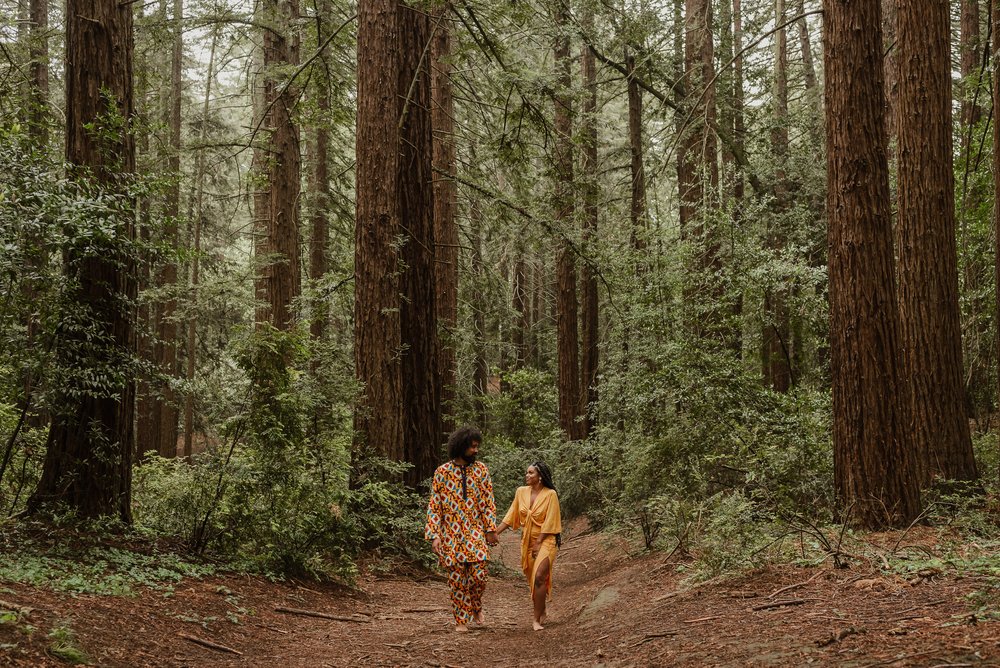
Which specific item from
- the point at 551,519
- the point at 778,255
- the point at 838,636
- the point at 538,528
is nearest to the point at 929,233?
the point at 778,255

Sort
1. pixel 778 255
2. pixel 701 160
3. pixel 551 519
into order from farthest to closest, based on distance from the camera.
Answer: pixel 778 255
pixel 701 160
pixel 551 519

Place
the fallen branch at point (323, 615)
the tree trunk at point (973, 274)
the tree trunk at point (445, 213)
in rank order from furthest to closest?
the tree trunk at point (445, 213) → the tree trunk at point (973, 274) → the fallen branch at point (323, 615)

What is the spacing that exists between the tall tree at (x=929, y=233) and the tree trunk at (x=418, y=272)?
21.9 feet

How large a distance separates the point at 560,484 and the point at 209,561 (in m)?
11.6

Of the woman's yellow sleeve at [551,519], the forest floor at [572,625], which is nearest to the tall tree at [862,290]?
the forest floor at [572,625]

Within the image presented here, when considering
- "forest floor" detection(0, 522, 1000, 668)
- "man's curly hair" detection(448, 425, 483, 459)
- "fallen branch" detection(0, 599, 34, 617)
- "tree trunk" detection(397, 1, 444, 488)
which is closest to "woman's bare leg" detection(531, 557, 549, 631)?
"forest floor" detection(0, 522, 1000, 668)

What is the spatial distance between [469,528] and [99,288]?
4.25 m

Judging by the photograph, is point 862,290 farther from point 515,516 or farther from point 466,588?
point 466,588

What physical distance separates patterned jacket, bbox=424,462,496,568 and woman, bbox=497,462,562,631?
27 centimetres

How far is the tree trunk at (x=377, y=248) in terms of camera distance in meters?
9.77

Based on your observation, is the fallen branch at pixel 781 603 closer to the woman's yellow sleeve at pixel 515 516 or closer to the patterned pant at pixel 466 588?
the patterned pant at pixel 466 588

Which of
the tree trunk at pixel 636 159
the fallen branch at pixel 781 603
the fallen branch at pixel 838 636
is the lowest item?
the fallen branch at pixel 781 603

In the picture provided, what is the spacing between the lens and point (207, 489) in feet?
26.1

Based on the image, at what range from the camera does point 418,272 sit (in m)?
11.8
